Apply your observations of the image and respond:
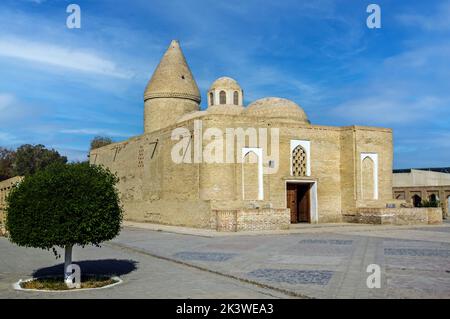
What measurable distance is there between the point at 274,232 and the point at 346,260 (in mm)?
8105

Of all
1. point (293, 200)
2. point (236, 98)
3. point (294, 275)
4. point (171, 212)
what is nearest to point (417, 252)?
point (294, 275)

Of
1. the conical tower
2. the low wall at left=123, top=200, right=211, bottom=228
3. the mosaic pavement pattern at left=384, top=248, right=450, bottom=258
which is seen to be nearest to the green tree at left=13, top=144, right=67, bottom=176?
the conical tower

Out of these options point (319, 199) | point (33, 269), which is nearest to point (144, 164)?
point (319, 199)

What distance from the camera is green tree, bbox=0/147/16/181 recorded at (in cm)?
5926

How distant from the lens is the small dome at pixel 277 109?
1045 inches

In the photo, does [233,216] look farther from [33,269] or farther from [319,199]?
[33,269]

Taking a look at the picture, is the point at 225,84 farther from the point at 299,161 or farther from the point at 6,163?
the point at 6,163

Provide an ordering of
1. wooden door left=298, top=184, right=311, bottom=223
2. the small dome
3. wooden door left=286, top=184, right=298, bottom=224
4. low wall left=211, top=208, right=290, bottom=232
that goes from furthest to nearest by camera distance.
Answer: the small dome
wooden door left=298, top=184, right=311, bottom=223
wooden door left=286, top=184, right=298, bottom=224
low wall left=211, top=208, right=290, bottom=232

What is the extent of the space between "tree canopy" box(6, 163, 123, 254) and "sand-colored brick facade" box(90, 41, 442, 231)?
11.5 m

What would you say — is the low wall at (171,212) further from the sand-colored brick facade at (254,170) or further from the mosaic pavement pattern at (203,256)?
the mosaic pavement pattern at (203,256)

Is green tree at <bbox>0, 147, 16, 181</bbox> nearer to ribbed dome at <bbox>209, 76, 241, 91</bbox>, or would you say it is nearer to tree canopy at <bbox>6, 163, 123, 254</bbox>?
ribbed dome at <bbox>209, 76, 241, 91</bbox>

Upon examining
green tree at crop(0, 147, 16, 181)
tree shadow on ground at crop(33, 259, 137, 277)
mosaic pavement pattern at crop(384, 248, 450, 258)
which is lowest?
tree shadow on ground at crop(33, 259, 137, 277)

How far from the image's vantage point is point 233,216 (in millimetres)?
19344

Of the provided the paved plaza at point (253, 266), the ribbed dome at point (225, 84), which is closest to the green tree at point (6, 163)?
the ribbed dome at point (225, 84)
